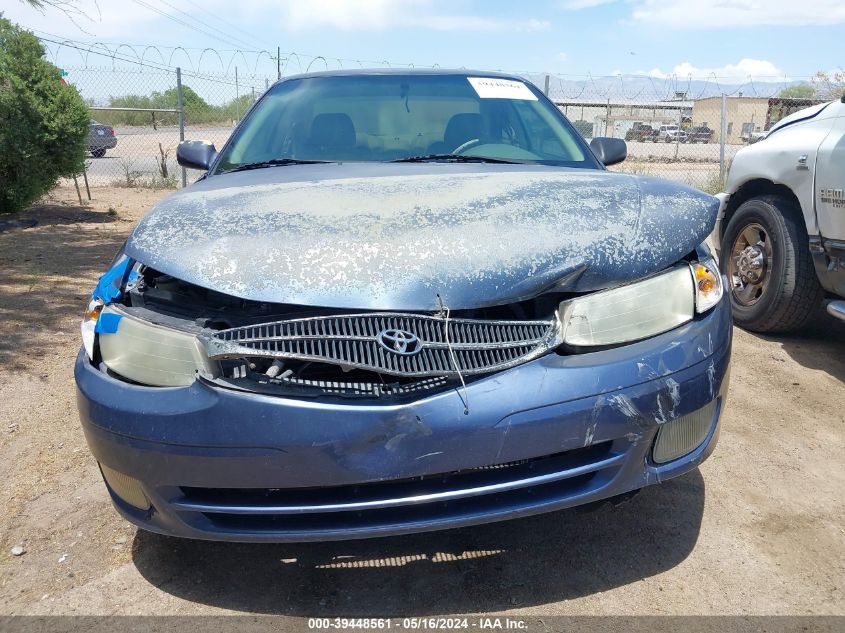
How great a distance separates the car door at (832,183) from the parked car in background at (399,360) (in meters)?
1.85

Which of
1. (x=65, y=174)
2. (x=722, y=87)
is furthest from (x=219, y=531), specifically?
(x=722, y=87)

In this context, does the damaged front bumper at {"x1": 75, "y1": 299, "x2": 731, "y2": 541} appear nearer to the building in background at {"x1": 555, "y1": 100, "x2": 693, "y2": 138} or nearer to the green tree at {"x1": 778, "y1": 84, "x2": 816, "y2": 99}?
the building in background at {"x1": 555, "y1": 100, "x2": 693, "y2": 138}

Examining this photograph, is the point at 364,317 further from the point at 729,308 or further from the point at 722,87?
the point at 722,87

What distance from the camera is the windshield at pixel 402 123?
3223mm

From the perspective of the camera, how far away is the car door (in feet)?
11.7

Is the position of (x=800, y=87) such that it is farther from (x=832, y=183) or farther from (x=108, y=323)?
(x=108, y=323)

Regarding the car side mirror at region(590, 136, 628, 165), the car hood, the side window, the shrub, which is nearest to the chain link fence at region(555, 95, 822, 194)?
the car side mirror at region(590, 136, 628, 165)

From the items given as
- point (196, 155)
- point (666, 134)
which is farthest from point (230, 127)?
point (666, 134)

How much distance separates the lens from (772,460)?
2.93 meters

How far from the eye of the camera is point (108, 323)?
1939mm

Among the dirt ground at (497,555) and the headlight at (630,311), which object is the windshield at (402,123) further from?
the dirt ground at (497,555)

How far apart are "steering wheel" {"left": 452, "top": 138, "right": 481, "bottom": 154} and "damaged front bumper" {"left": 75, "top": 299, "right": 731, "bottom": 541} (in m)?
1.58

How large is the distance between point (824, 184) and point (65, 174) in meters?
8.88

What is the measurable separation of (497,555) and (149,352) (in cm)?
126
